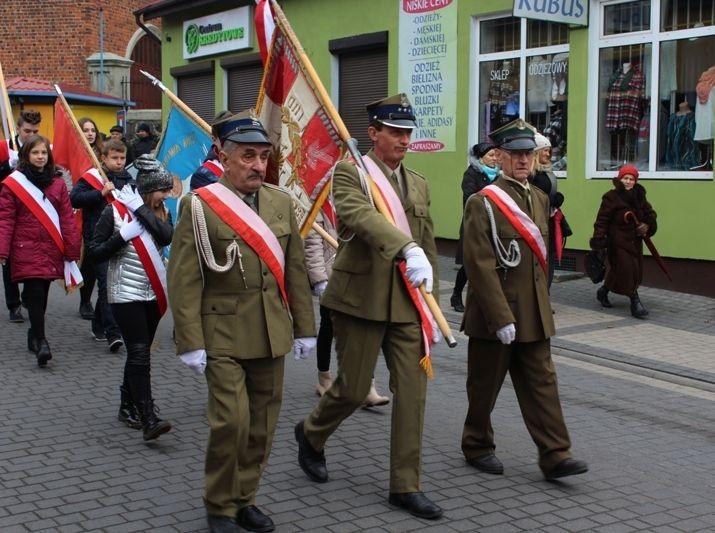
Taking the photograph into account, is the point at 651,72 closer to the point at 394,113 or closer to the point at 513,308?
the point at 513,308

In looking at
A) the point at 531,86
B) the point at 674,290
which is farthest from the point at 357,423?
the point at 531,86

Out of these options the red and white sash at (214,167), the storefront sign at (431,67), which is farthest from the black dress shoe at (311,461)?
the storefront sign at (431,67)

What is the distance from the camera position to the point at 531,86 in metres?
14.9

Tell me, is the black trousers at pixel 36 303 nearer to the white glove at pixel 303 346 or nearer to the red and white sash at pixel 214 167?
the red and white sash at pixel 214 167

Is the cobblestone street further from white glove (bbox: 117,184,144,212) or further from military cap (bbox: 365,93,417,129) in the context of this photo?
military cap (bbox: 365,93,417,129)

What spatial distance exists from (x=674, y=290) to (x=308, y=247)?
21.7 ft

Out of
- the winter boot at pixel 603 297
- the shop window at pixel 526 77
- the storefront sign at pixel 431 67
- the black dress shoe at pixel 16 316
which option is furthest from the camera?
the storefront sign at pixel 431 67

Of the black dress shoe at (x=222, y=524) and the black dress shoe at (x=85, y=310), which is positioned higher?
the black dress shoe at (x=85, y=310)

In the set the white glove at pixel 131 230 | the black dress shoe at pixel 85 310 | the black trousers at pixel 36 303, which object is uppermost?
the white glove at pixel 131 230

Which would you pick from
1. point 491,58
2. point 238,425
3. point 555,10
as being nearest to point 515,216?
point 238,425

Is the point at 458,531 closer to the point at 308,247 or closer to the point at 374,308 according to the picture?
the point at 374,308

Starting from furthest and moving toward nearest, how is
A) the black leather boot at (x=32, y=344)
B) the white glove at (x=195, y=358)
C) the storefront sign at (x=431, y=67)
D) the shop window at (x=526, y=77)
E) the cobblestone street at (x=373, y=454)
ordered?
the storefront sign at (x=431, y=67) → the shop window at (x=526, y=77) → the black leather boot at (x=32, y=344) → the cobblestone street at (x=373, y=454) → the white glove at (x=195, y=358)

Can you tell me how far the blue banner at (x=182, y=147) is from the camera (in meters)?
9.12

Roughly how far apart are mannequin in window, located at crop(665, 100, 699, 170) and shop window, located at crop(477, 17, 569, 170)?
5.45ft
